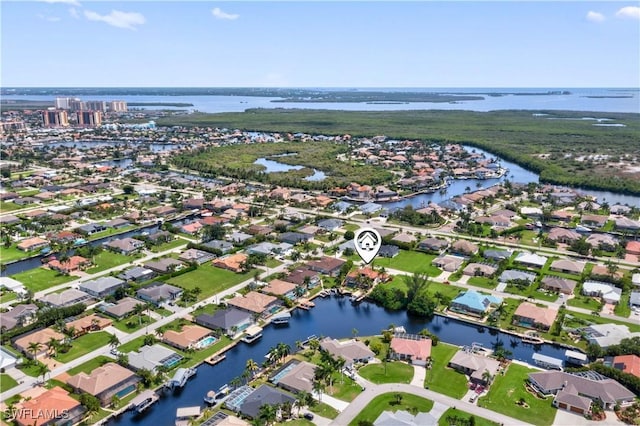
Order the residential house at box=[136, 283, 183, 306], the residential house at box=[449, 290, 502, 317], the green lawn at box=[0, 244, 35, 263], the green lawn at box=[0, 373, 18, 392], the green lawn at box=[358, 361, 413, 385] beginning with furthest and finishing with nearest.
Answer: the green lawn at box=[0, 244, 35, 263], the residential house at box=[136, 283, 183, 306], the residential house at box=[449, 290, 502, 317], the green lawn at box=[358, 361, 413, 385], the green lawn at box=[0, 373, 18, 392]

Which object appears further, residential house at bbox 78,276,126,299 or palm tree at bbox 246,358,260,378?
residential house at bbox 78,276,126,299

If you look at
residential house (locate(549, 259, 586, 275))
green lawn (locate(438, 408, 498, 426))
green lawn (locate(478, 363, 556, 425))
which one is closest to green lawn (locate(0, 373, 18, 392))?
green lawn (locate(438, 408, 498, 426))

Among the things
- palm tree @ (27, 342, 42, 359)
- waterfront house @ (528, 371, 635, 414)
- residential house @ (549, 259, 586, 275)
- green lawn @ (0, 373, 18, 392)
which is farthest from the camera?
residential house @ (549, 259, 586, 275)

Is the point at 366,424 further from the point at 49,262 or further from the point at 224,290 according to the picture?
the point at 49,262

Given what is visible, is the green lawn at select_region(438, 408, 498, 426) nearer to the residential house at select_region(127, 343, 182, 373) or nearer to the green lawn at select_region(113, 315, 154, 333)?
the residential house at select_region(127, 343, 182, 373)

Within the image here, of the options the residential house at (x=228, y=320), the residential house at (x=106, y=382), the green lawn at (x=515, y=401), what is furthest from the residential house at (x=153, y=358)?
the green lawn at (x=515, y=401)

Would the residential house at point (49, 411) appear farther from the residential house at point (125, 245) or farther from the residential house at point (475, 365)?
the residential house at point (125, 245)

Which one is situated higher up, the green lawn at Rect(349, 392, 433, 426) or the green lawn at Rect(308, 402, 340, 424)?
the green lawn at Rect(349, 392, 433, 426)
